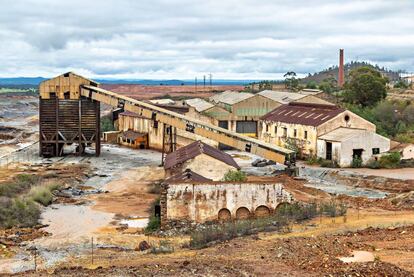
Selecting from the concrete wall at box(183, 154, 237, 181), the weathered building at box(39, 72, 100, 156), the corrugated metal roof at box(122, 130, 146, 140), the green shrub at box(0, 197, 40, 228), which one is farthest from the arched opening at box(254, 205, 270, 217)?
the corrugated metal roof at box(122, 130, 146, 140)

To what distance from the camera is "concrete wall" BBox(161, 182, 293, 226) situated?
21.6 m

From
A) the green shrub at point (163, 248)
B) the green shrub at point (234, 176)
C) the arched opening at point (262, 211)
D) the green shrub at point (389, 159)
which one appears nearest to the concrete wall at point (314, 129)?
the green shrub at point (389, 159)

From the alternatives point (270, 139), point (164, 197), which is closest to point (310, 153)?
point (270, 139)

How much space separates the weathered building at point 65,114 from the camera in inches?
1770

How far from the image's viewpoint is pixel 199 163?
2750 cm

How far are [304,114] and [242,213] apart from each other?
23.4 metres

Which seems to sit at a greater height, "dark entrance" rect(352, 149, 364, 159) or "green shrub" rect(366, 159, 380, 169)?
"dark entrance" rect(352, 149, 364, 159)

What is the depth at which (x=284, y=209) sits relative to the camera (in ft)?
72.7

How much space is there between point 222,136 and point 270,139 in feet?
37.6

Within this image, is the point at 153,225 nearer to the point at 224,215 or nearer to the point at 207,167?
the point at 224,215

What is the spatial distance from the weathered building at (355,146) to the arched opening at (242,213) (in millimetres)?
16887

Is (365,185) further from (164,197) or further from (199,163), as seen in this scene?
(164,197)

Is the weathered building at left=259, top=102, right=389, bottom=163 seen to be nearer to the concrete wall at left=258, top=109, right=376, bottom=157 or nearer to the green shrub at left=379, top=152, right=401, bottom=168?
the concrete wall at left=258, top=109, right=376, bottom=157

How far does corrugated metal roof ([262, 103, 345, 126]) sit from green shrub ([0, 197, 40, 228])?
69.3 ft
